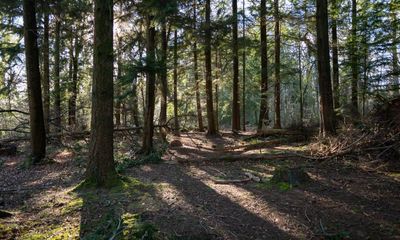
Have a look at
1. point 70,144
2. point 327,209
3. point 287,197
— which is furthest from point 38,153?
point 327,209

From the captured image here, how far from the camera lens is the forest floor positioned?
13.4ft

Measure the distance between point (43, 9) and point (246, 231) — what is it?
1007cm

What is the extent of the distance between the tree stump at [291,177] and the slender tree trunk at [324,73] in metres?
3.60

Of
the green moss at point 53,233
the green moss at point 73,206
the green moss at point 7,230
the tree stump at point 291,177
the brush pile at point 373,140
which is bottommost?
the green moss at point 53,233

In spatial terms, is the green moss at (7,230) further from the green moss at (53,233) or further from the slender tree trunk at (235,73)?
the slender tree trunk at (235,73)

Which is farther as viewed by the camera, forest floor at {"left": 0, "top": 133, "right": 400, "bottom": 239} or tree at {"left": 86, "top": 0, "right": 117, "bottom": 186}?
tree at {"left": 86, "top": 0, "right": 117, "bottom": 186}

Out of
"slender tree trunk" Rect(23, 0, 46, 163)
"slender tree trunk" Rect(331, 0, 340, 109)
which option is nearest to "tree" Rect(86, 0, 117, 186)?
"slender tree trunk" Rect(23, 0, 46, 163)

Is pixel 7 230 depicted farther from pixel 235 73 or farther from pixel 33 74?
pixel 235 73

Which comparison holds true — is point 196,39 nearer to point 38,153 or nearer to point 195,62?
point 195,62

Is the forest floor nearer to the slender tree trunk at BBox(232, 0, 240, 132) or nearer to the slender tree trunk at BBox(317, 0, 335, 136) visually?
the slender tree trunk at BBox(317, 0, 335, 136)

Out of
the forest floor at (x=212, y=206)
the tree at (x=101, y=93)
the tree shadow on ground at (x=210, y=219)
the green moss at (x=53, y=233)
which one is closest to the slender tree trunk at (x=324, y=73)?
the forest floor at (x=212, y=206)

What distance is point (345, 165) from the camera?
7.27 meters

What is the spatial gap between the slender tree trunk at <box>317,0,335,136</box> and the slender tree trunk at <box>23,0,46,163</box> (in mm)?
8961

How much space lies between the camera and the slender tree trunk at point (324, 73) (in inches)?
370
